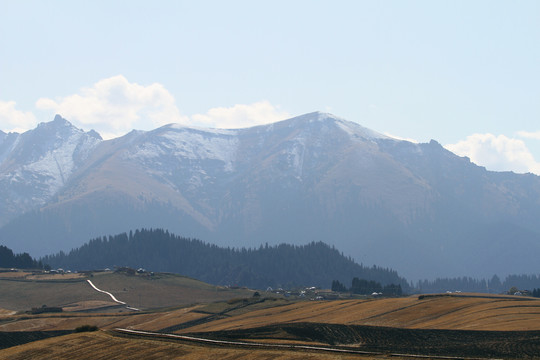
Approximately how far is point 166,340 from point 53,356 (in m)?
16.9

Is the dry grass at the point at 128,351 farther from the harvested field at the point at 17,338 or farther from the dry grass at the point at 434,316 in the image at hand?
the dry grass at the point at 434,316

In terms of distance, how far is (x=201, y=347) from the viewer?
11412 centimetres

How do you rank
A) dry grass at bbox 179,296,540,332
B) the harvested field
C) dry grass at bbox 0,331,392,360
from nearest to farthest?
1. dry grass at bbox 0,331,392,360
2. dry grass at bbox 179,296,540,332
3. the harvested field

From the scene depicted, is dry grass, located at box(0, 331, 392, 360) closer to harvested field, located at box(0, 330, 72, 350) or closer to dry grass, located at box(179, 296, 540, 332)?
harvested field, located at box(0, 330, 72, 350)

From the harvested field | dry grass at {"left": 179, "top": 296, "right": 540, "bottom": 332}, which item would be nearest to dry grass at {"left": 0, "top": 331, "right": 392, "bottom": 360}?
the harvested field

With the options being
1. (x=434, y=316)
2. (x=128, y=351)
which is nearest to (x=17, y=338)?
(x=128, y=351)

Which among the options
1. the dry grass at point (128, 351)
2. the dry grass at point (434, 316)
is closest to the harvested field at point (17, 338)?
the dry grass at point (128, 351)

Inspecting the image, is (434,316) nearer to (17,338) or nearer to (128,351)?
(128,351)

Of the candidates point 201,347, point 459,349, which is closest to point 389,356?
point 459,349

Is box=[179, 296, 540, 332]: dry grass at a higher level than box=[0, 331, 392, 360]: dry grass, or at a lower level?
higher

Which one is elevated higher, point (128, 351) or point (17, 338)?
point (17, 338)

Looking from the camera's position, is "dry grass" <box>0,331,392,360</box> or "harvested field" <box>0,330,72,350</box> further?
"harvested field" <box>0,330,72,350</box>

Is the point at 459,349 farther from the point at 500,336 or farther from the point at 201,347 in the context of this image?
the point at 201,347

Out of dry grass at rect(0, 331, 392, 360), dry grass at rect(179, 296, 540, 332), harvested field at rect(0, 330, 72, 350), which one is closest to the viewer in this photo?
dry grass at rect(0, 331, 392, 360)
